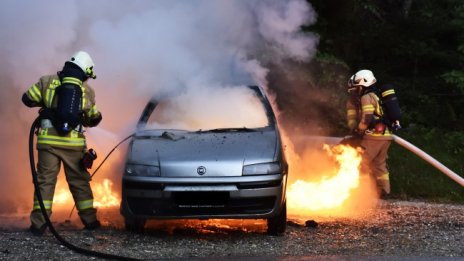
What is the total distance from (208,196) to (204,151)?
0.47 meters

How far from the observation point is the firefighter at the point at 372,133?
8805mm

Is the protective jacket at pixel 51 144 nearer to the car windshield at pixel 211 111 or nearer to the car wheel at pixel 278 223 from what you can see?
the car windshield at pixel 211 111

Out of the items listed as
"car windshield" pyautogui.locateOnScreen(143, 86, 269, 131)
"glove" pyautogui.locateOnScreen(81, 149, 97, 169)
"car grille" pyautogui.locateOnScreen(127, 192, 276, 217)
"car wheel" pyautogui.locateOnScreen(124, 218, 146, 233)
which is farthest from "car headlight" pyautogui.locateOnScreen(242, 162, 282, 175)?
"glove" pyautogui.locateOnScreen(81, 149, 97, 169)

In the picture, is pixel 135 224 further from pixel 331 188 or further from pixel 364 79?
pixel 364 79

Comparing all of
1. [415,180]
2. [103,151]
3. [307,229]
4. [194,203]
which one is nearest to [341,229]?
[307,229]

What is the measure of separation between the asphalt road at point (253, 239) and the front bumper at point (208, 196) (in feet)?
0.98

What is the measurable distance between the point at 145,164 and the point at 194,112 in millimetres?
1199

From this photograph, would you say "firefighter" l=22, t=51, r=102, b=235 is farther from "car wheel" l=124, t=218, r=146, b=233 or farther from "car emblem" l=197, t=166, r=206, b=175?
"car emblem" l=197, t=166, r=206, b=175

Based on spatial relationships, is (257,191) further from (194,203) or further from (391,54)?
(391,54)

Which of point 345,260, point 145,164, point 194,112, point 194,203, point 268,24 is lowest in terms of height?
point 345,260

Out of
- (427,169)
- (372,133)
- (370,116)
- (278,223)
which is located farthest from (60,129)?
(427,169)

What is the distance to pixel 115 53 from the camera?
307 inches

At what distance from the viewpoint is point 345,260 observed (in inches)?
199

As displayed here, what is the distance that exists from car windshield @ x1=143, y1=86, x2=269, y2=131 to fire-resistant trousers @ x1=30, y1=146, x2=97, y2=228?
844 millimetres
